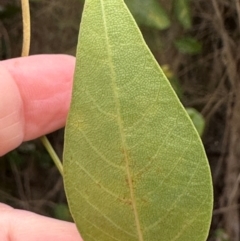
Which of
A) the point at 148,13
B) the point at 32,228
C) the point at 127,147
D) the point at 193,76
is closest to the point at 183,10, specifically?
the point at 148,13

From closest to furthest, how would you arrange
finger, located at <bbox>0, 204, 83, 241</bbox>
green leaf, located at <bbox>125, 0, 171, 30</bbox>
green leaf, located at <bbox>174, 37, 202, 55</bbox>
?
finger, located at <bbox>0, 204, 83, 241</bbox> → green leaf, located at <bbox>125, 0, 171, 30</bbox> → green leaf, located at <bbox>174, 37, 202, 55</bbox>

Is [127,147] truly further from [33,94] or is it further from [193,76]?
[193,76]

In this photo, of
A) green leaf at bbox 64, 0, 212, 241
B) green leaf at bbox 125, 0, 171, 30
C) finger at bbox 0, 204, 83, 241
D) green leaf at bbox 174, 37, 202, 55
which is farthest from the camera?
green leaf at bbox 174, 37, 202, 55

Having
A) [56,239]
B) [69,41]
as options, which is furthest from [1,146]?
[69,41]

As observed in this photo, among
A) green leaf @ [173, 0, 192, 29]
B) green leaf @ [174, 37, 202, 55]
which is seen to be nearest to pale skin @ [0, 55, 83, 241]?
green leaf @ [173, 0, 192, 29]

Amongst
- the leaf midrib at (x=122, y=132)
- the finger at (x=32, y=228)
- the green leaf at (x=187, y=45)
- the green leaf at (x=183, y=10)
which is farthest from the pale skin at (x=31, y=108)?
the green leaf at (x=187, y=45)

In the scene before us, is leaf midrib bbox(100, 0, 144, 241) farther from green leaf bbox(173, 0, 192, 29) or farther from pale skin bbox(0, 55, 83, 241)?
green leaf bbox(173, 0, 192, 29)

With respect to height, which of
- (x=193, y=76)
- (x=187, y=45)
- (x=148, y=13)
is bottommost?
(x=193, y=76)
